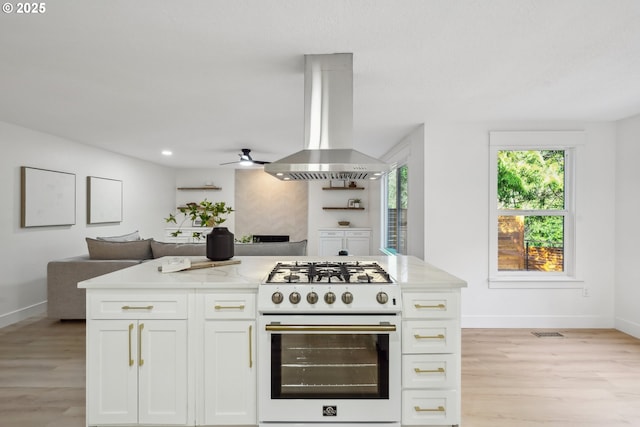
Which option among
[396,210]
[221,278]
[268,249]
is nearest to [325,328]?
[221,278]

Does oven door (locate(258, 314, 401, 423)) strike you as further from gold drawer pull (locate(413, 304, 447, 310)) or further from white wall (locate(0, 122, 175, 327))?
white wall (locate(0, 122, 175, 327))

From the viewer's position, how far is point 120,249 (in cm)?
416

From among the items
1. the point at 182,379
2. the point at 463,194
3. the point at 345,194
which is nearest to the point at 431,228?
the point at 463,194

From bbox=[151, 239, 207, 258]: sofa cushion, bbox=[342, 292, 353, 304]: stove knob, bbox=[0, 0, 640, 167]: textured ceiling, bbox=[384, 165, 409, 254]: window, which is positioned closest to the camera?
bbox=[0, 0, 640, 167]: textured ceiling

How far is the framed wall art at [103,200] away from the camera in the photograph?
5363mm

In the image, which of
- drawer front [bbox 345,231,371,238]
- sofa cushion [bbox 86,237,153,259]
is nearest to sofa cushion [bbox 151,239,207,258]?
sofa cushion [bbox 86,237,153,259]

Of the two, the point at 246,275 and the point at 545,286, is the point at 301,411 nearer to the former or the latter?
the point at 246,275

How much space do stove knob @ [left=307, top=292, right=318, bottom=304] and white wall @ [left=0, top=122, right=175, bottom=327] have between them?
396 centimetres

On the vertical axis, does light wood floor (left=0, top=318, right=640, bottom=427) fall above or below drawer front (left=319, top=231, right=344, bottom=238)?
below

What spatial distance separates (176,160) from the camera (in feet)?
22.8

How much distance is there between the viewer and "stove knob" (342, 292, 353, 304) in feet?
6.32

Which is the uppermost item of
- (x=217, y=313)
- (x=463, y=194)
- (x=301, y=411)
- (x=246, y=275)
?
(x=463, y=194)

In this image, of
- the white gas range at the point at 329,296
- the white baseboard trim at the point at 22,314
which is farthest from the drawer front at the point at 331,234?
the white gas range at the point at 329,296

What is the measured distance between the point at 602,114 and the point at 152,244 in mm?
4910
